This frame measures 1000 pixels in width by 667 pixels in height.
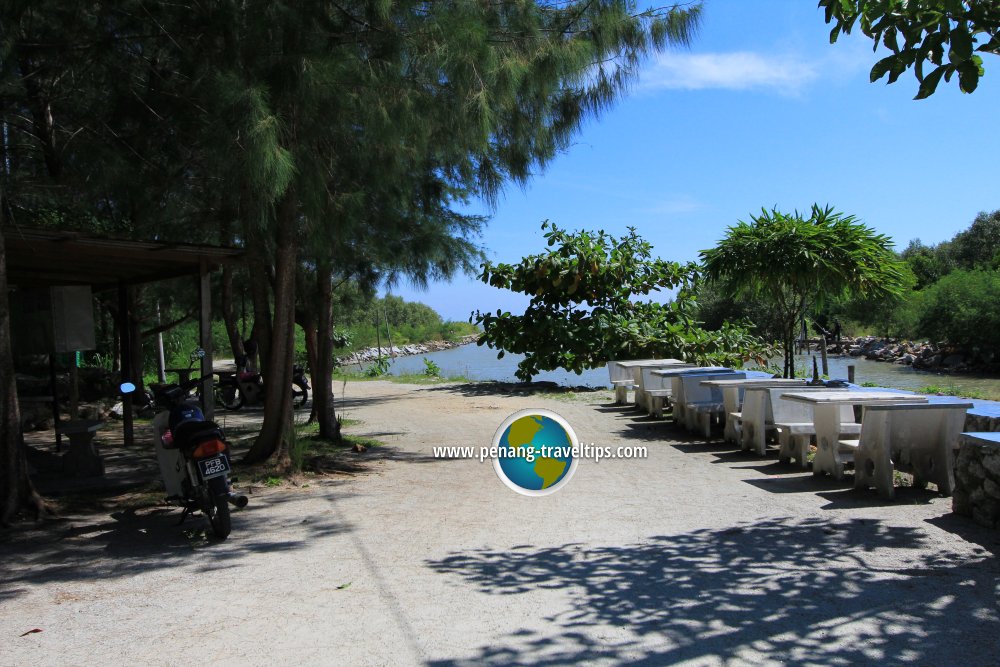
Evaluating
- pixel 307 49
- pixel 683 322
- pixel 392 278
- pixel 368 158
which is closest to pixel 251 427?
pixel 392 278

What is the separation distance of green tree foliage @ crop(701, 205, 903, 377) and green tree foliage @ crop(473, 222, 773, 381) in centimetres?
465

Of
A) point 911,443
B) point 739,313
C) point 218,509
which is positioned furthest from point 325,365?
point 739,313

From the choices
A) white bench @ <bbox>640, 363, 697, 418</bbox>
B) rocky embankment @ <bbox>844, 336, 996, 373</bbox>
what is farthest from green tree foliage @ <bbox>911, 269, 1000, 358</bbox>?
white bench @ <bbox>640, 363, 697, 418</bbox>

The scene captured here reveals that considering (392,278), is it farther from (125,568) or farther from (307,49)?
(125,568)

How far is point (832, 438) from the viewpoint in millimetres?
7035

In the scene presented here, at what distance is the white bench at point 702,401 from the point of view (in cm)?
999

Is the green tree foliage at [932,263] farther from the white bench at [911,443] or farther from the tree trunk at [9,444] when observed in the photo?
the tree trunk at [9,444]

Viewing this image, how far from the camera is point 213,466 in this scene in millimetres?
5418

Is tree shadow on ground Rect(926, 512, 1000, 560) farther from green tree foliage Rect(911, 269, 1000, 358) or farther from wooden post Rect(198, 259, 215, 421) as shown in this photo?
green tree foliage Rect(911, 269, 1000, 358)

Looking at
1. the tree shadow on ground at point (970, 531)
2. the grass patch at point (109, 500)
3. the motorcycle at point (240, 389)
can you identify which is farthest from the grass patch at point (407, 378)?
the tree shadow on ground at point (970, 531)

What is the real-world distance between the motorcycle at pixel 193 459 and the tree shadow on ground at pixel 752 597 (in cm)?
165

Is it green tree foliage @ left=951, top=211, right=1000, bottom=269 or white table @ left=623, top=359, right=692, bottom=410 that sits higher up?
green tree foliage @ left=951, top=211, right=1000, bottom=269

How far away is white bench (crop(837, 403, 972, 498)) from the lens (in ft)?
20.3

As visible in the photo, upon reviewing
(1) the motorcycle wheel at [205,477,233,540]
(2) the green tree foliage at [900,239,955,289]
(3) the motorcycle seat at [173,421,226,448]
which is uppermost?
(2) the green tree foliage at [900,239,955,289]
